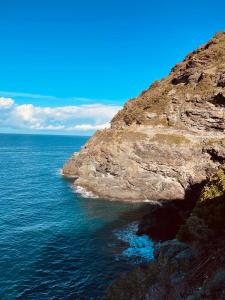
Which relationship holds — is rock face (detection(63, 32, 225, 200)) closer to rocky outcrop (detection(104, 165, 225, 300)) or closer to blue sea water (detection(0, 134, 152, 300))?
blue sea water (detection(0, 134, 152, 300))

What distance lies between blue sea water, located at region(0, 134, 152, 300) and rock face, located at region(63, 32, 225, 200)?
25.7 ft

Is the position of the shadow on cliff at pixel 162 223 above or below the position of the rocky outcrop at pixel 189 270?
below

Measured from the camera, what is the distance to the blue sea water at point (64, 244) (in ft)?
116

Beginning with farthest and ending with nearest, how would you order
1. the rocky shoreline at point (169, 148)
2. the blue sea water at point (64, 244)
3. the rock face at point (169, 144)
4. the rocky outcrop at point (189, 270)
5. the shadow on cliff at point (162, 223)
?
the rock face at point (169, 144) < the rocky shoreline at point (169, 148) < the shadow on cliff at point (162, 223) < the blue sea water at point (64, 244) < the rocky outcrop at point (189, 270)

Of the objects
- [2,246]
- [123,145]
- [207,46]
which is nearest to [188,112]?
[123,145]

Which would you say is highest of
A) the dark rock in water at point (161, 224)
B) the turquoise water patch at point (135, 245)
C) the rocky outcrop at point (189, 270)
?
the rocky outcrop at point (189, 270)

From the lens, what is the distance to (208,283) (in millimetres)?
20562

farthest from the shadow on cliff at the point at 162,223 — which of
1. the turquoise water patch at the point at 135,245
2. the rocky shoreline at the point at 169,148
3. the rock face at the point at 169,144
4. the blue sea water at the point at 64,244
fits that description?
the rock face at the point at 169,144

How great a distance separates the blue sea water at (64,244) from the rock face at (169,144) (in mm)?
7836

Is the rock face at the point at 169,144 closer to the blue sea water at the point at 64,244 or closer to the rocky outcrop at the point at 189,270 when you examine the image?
the blue sea water at the point at 64,244

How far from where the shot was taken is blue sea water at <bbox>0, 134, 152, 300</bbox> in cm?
3550

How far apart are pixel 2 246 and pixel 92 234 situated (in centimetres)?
1415

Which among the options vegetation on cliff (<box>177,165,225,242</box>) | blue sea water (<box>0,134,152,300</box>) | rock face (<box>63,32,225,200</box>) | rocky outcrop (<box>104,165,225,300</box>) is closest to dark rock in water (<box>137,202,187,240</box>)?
blue sea water (<box>0,134,152,300</box>)

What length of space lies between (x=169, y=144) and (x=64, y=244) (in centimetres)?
3837
